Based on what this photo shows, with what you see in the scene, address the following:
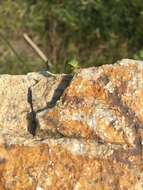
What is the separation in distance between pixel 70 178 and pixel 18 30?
11.0ft

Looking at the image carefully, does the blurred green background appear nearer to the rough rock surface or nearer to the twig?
the twig

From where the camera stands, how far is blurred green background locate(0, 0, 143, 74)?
184 inches

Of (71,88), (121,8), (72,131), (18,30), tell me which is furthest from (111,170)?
(18,30)

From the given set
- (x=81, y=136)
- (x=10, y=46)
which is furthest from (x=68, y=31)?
(x=81, y=136)

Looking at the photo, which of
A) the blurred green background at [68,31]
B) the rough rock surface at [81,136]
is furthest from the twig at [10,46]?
the rough rock surface at [81,136]

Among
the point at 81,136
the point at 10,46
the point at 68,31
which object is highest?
the point at 81,136

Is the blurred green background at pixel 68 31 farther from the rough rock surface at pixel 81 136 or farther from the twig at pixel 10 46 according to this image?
the rough rock surface at pixel 81 136

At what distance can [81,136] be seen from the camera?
6.46 feet

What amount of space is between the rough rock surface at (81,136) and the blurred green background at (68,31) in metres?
2.35

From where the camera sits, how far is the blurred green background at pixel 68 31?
468 centimetres

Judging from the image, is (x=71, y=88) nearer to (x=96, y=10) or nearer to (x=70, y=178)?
(x=70, y=178)

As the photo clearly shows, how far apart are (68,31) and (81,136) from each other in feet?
10.2

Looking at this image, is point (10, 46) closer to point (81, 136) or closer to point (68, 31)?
point (68, 31)

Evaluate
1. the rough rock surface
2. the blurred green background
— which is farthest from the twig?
the rough rock surface
